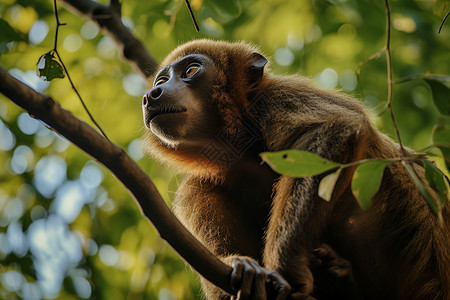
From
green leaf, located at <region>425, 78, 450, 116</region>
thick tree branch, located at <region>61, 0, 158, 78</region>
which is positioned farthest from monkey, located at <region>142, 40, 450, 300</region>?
green leaf, located at <region>425, 78, 450, 116</region>

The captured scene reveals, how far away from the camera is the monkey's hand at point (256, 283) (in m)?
3.60

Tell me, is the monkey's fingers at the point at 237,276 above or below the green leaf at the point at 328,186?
below

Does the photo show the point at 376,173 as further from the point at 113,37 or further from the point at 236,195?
the point at 113,37

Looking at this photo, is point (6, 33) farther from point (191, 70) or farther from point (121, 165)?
point (121, 165)

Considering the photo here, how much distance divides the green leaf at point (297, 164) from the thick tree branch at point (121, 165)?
735 millimetres

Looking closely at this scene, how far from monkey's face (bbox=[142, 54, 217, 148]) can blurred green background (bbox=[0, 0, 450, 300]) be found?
1.76m

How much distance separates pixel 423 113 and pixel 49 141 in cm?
611

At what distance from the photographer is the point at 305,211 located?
13.6 ft

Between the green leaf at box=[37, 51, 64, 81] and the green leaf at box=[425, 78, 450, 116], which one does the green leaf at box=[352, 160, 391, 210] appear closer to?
the green leaf at box=[425, 78, 450, 116]

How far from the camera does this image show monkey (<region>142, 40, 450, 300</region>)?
4172mm

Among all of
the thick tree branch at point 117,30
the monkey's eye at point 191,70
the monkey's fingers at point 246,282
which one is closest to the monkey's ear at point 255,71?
the monkey's eye at point 191,70

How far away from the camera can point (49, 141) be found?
8.22 meters

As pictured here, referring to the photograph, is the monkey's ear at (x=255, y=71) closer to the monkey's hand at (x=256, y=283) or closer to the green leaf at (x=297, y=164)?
the monkey's hand at (x=256, y=283)

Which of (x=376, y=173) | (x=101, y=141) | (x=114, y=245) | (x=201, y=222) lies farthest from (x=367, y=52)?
(x=101, y=141)
